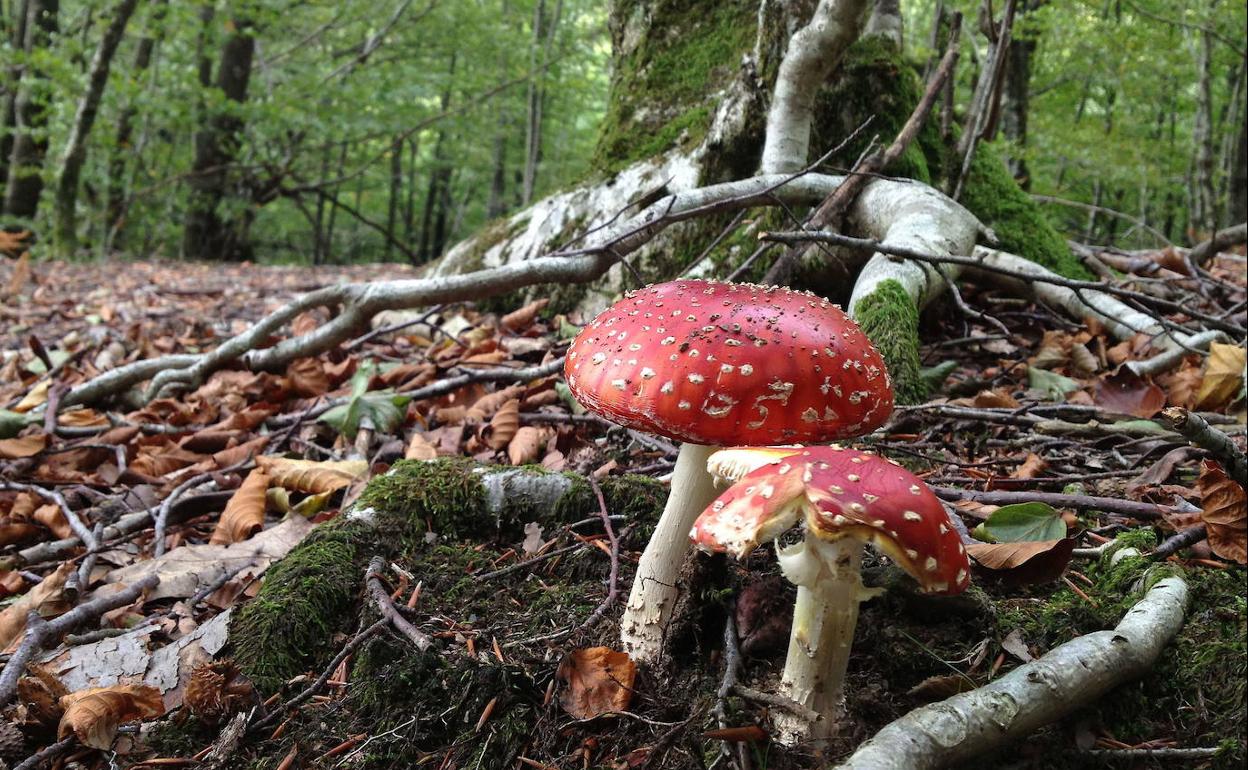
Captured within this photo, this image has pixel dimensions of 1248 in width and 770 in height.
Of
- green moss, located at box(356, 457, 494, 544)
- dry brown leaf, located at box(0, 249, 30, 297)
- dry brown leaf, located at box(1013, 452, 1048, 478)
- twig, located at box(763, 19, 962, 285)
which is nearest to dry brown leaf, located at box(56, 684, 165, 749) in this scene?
green moss, located at box(356, 457, 494, 544)

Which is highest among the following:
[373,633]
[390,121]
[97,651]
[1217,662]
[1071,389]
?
[390,121]

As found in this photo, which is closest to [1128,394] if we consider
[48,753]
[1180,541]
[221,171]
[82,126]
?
[1180,541]

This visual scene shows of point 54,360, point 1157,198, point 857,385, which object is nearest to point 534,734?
point 857,385

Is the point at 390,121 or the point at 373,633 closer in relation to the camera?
the point at 373,633

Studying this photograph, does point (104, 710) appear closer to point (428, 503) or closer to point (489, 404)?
point (428, 503)

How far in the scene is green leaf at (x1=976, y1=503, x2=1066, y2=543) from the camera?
198 centimetres

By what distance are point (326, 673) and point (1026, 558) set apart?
1.76 metres

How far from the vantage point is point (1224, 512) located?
6.23ft

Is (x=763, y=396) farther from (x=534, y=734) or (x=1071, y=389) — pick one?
(x=1071, y=389)

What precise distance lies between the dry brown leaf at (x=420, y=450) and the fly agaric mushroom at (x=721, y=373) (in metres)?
1.38

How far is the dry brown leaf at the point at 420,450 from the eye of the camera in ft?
9.89

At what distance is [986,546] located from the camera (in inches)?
78.2

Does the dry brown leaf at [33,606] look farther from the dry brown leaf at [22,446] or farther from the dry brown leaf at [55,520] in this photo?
the dry brown leaf at [22,446]

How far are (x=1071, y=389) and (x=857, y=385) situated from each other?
2137mm
